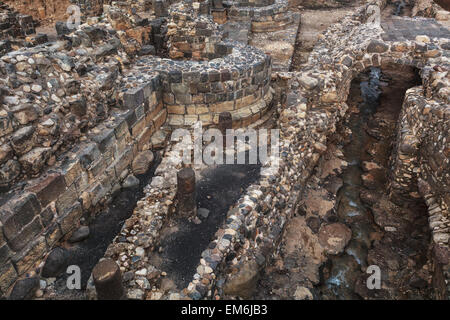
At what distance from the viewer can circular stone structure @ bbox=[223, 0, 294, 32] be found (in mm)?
13422

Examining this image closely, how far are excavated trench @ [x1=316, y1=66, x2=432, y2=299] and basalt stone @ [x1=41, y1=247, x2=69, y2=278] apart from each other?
4.01 metres

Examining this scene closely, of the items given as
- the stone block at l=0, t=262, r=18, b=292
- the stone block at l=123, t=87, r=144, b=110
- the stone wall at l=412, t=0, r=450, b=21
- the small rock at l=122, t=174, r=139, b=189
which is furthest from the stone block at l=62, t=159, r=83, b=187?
the stone wall at l=412, t=0, r=450, b=21

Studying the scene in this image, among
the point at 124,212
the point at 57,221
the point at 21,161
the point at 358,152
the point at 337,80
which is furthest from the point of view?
the point at 358,152

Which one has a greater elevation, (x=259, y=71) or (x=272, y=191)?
(x=259, y=71)

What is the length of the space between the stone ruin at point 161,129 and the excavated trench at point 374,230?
445 mm

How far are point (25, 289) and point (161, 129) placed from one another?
3.93m

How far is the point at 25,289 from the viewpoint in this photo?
13.1 ft

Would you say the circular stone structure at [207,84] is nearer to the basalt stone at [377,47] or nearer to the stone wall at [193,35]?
the stone wall at [193,35]

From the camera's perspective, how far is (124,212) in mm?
5441

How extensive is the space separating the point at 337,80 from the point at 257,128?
2425mm

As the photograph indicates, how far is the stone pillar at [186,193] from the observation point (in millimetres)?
5023
